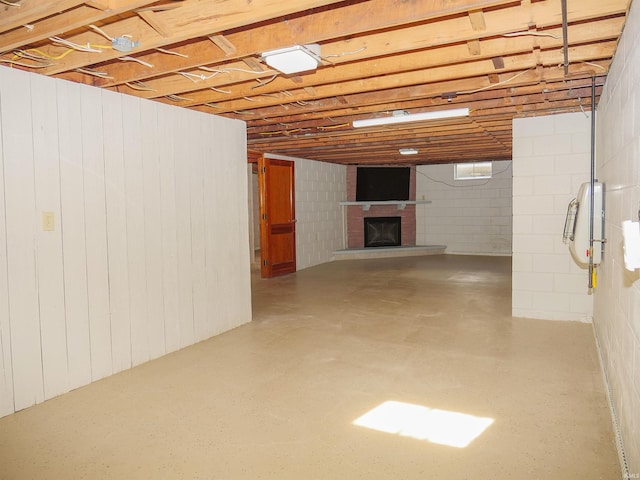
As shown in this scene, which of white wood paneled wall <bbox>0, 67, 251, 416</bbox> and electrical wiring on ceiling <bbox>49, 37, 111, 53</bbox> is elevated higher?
electrical wiring on ceiling <bbox>49, 37, 111, 53</bbox>

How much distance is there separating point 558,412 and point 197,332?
9.76 feet

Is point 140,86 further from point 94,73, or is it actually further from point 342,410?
point 342,410

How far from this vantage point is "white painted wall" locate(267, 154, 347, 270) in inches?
345

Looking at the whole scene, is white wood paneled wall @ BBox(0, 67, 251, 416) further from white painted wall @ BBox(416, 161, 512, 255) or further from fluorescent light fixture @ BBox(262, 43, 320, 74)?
white painted wall @ BBox(416, 161, 512, 255)

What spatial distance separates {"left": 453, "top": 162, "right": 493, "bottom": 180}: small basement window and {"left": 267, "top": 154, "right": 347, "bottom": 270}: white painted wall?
272cm

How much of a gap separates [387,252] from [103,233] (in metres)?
7.80

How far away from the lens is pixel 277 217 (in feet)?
26.1

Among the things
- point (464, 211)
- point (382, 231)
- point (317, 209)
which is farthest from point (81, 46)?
point (464, 211)

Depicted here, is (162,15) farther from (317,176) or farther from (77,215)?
(317,176)

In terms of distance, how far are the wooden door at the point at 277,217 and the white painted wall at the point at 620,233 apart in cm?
530

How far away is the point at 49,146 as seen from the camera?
2988 millimetres

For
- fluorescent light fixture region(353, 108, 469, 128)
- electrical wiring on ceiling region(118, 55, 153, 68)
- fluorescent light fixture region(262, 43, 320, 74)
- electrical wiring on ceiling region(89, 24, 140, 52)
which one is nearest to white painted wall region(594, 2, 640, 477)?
fluorescent light fixture region(353, 108, 469, 128)

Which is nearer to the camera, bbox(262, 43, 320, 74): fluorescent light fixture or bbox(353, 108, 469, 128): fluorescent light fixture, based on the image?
bbox(262, 43, 320, 74): fluorescent light fixture

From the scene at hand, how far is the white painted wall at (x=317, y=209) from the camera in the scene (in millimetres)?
8758
